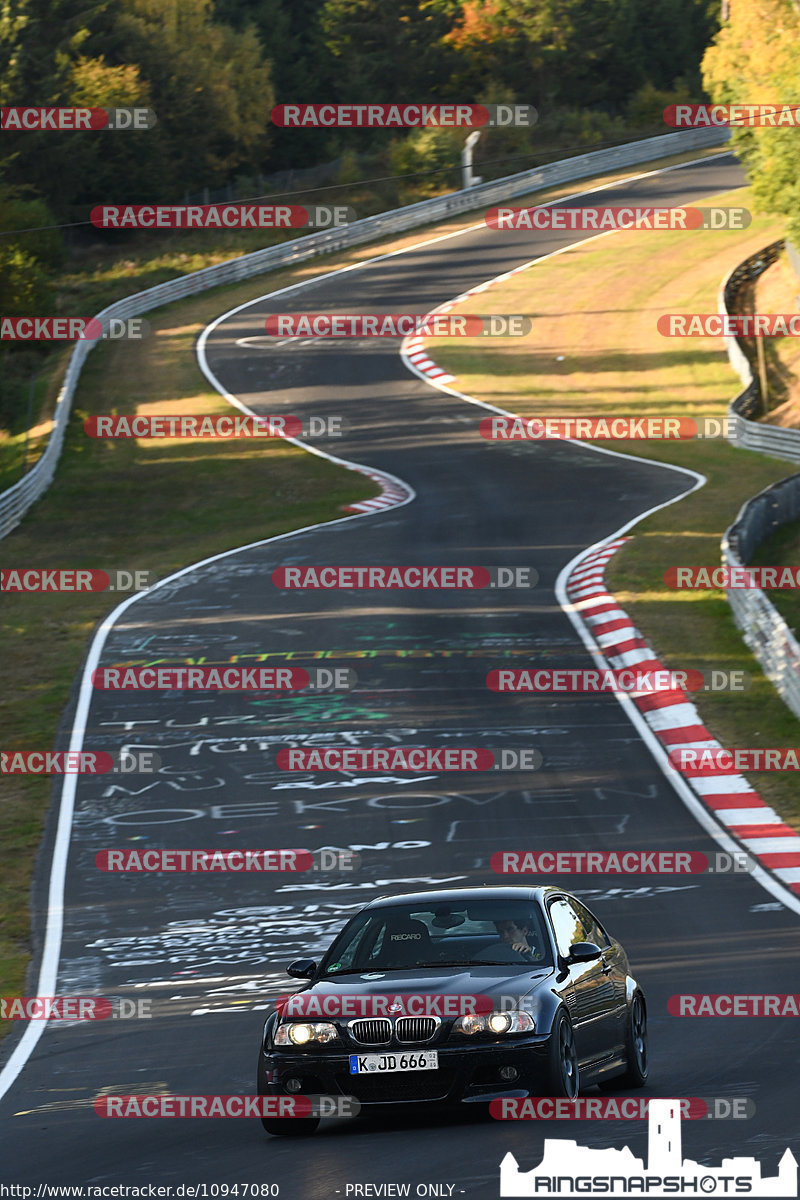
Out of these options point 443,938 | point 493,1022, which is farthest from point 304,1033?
point 443,938

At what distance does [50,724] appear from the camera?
902 inches

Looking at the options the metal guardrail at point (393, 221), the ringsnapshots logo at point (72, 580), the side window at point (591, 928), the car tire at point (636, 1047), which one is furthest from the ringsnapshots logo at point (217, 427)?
the car tire at point (636, 1047)

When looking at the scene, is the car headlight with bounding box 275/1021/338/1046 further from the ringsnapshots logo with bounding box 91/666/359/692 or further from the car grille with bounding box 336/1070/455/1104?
the ringsnapshots logo with bounding box 91/666/359/692

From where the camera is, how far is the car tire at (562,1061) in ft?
27.9

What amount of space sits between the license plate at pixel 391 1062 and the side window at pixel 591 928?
1.92 meters

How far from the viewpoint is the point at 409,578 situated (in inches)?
1174

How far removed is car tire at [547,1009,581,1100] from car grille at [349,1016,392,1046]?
827mm

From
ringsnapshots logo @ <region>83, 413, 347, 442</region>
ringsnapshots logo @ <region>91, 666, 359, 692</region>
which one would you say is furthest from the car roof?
ringsnapshots logo @ <region>83, 413, 347, 442</region>

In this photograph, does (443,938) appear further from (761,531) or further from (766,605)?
(761,531)

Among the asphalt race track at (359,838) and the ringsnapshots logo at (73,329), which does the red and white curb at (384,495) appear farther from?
the ringsnapshots logo at (73,329)

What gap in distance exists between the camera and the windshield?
937cm

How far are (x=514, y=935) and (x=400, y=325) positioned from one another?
4873 centimetres

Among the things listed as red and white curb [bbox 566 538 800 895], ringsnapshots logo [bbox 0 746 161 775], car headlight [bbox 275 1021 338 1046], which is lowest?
ringsnapshots logo [bbox 0 746 161 775]

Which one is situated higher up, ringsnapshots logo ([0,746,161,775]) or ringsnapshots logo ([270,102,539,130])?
ringsnapshots logo ([270,102,539,130])
